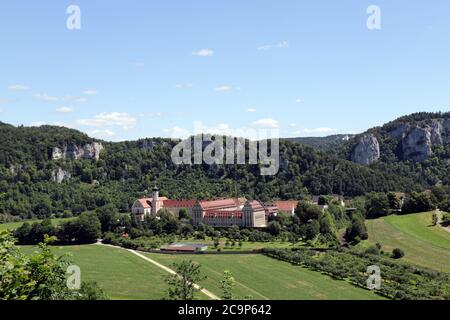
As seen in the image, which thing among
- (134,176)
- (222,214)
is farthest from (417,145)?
(222,214)

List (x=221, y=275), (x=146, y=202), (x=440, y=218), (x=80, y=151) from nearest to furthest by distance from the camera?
(x=221, y=275) → (x=440, y=218) → (x=146, y=202) → (x=80, y=151)

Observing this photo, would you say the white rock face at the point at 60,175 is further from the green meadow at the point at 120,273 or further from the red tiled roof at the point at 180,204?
the green meadow at the point at 120,273

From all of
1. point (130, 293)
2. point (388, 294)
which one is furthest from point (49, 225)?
point (388, 294)

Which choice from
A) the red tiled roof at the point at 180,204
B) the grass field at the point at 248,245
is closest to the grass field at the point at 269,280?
the grass field at the point at 248,245

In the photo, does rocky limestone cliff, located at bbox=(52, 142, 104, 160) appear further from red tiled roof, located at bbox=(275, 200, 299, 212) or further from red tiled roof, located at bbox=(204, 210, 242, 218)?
red tiled roof, located at bbox=(204, 210, 242, 218)

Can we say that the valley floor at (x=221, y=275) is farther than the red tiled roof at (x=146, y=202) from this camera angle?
No

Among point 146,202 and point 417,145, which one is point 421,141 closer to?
point 417,145

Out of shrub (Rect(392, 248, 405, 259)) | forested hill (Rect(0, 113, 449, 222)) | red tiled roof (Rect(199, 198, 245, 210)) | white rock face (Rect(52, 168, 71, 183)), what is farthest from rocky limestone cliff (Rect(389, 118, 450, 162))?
shrub (Rect(392, 248, 405, 259))
